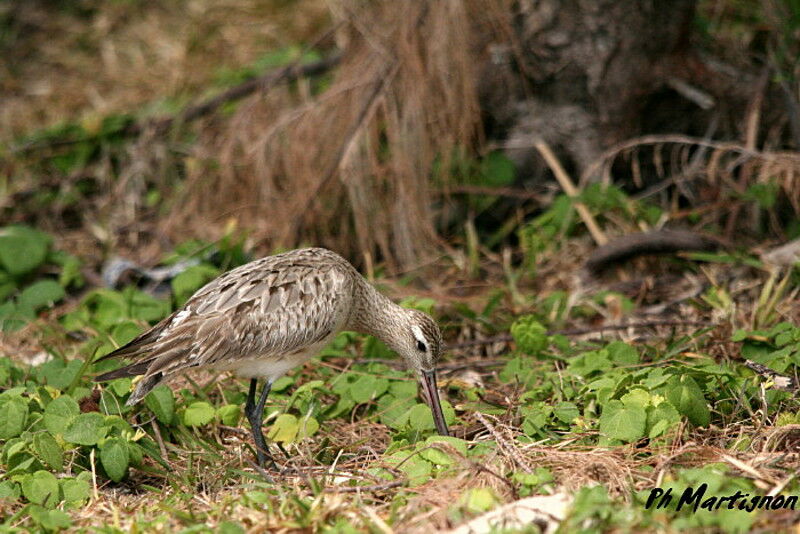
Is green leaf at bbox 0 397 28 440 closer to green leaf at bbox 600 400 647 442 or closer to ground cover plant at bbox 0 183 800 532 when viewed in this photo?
ground cover plant at bbox 0 183 800 532

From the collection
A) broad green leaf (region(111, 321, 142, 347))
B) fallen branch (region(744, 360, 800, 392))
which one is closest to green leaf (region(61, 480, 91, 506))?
broad green leaf (region(111, 321, 142, 347))

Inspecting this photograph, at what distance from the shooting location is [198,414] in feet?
→ 16.1

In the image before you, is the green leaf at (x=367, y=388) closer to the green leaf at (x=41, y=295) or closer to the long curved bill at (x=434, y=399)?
the long curved bill at (x=434, y=399)

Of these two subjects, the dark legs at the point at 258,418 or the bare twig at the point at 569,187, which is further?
the bare twig at the point at 569,187

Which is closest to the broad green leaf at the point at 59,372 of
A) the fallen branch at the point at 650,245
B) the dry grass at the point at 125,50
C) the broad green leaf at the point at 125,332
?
the broad green leaf at the point at 125,332

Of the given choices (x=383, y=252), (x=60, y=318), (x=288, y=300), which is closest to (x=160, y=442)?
(x=288, y=300)

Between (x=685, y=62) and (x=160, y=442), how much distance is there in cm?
449

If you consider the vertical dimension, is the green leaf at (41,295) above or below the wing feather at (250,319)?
below

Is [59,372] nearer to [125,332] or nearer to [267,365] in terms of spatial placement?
[125,332]

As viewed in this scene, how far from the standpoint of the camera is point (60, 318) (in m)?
6.54

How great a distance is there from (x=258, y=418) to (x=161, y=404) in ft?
1.45

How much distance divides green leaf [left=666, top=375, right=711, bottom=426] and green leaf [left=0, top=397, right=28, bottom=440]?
276cm

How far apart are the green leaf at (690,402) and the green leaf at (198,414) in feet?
6.77

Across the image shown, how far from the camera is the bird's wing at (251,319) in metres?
4.80
